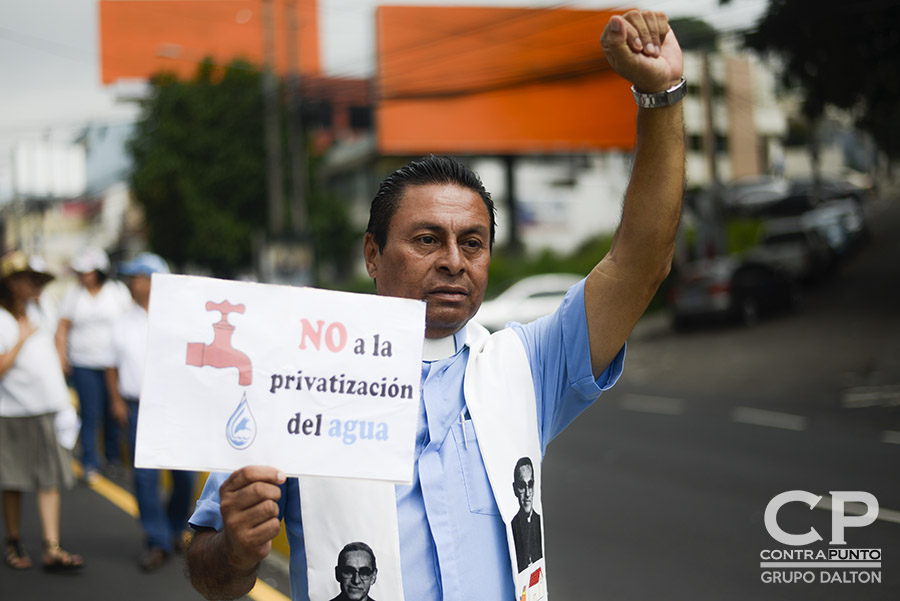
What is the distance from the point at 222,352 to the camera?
164 cm

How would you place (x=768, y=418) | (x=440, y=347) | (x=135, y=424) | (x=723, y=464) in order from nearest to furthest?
(x=440, y=347) → (x=135, y=424) → (x=723, y=464) → (x=768, y=418)

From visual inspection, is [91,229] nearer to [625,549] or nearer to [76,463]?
[76,463]

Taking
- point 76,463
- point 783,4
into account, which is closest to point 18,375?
point 76,463

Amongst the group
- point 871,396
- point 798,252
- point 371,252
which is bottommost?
point 871,396

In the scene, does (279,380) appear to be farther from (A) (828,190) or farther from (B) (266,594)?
(A) (828,190)

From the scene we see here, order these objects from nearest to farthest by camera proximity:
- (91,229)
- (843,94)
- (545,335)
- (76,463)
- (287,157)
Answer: (545,335) → (76,463) → (843,94) → (287,157) → (91,229)

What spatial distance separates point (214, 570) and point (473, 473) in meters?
0.51

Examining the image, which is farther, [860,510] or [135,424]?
[860,510]

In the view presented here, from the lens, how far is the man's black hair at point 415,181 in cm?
191

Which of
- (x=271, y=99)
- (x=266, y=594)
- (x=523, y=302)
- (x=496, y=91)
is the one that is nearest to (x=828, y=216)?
(x=523, y=302)

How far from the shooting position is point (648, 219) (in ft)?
5.86

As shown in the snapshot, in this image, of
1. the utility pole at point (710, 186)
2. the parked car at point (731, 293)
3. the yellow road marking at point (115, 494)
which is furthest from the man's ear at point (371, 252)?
the utility pole at point (710, 186)

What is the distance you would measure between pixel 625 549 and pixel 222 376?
4627 millimetres

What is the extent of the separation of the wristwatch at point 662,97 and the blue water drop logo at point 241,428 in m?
0.92
